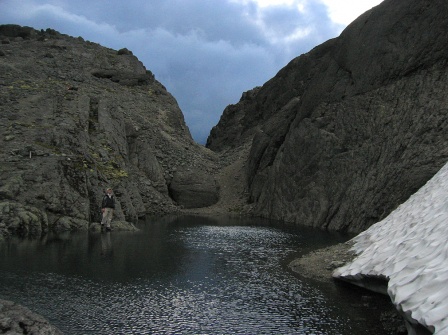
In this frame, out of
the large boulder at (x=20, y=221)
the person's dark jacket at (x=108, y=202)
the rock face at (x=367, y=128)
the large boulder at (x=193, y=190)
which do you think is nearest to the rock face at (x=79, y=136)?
the large boulder at (x=20, y=221)

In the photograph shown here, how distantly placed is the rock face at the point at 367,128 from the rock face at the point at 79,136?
540 inches

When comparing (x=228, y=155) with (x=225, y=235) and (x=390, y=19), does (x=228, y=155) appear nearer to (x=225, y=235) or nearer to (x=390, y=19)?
(x=390, y=19)

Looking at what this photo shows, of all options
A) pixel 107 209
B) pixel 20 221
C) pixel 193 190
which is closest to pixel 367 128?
pixel 193 190

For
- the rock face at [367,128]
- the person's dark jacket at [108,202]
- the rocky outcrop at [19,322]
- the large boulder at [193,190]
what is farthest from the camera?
the large boulder at [193,190]

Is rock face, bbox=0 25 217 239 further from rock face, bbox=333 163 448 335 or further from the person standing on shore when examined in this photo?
rock face, bbox=333 163 448 335

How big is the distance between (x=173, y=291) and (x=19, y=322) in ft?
21.4

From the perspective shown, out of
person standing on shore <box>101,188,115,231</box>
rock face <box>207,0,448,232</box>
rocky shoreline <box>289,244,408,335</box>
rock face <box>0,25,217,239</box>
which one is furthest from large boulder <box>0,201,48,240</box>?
rock face <box>207,0,448,232</box>

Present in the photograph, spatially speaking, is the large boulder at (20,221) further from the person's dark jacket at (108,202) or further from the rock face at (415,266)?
the rock face at (415,266)

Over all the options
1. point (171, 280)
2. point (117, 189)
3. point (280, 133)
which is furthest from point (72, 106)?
point (171, 280)

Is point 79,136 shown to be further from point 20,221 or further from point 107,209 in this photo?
point 20,221

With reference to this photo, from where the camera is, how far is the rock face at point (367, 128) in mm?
Answer: 33375

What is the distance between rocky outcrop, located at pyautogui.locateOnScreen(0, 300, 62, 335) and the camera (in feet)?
26.4

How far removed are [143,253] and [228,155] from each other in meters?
50.4

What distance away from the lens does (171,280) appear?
15.9m
